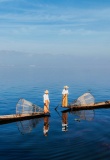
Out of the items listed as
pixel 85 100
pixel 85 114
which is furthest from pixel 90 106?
pixel 85 114

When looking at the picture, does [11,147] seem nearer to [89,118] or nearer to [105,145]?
[105,145]

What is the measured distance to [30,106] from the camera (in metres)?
35.3

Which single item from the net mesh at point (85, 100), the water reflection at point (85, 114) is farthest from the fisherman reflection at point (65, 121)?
the net mesh at point (85, 100)

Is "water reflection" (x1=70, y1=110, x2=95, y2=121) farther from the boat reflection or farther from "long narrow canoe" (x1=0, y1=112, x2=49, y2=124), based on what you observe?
the boat reflection

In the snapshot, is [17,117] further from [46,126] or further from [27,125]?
[46,126]

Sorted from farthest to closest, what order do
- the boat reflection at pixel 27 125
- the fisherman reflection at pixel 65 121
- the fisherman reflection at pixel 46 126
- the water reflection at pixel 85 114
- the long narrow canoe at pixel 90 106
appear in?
the long narrow canoe at pixel 90 106 < the water reflection at pixel 85 114 < the fisherman reflection at pixel 65 121 < the boat reflection at pixel 27 125 < the fisherman reflection at pixel 46 126

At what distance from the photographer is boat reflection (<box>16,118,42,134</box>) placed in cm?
2970

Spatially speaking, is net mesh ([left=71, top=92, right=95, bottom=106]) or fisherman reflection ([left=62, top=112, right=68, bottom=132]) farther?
net mesh ([left=71, top=92, right=95, bottom=106])

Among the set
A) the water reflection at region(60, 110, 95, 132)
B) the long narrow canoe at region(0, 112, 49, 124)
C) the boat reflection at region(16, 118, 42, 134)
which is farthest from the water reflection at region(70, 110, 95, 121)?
the boat reflection at region(16, 118, 42, 134)

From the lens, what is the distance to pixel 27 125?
3180cm

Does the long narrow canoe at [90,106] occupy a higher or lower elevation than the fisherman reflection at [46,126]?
higher

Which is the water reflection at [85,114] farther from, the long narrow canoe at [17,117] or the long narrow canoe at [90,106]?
the long narrow canoe at [17,117]

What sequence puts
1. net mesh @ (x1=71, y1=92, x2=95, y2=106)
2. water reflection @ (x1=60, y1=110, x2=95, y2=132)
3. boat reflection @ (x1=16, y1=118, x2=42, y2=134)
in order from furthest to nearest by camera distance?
1. net mesh @ (x1=71, y1=92, x2=95, y2=106)
2. water reflection @ (x1=60, y1=110, x2=95, y2=132)
3. boat reflection @ (x1=16, y1=118, x2=42, y2=134)

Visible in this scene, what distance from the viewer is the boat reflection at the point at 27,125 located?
97.5ft
